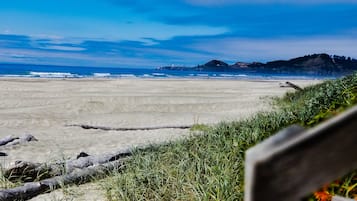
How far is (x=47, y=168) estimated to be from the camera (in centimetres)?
654

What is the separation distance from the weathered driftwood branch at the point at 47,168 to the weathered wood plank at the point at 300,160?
5.55 metres

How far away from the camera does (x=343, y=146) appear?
1.15 metres

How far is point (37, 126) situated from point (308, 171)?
12.9 meters

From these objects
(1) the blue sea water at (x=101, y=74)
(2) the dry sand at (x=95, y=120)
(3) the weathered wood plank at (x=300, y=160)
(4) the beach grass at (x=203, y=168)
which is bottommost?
(1) the blue sea water at (x=101, y=74)

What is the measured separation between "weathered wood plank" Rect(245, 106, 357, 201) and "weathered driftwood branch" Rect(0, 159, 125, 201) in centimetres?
468

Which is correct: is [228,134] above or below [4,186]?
above

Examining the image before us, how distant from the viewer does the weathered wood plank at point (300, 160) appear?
1069 millimetres

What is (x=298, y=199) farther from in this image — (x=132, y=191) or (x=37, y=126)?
(x=37, y=126)

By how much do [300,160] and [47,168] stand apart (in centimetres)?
585

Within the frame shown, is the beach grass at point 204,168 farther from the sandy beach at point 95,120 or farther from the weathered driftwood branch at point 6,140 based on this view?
the weathered driftwood branch at point 6,140

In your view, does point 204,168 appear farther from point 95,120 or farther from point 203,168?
point 95,120

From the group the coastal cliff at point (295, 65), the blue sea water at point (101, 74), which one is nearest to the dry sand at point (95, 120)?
the blue sea water at point (101, 74)

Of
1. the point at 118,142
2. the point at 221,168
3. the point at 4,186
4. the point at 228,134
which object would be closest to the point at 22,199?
the point at 4,186

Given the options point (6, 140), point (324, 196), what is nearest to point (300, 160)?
point (324, 196)
